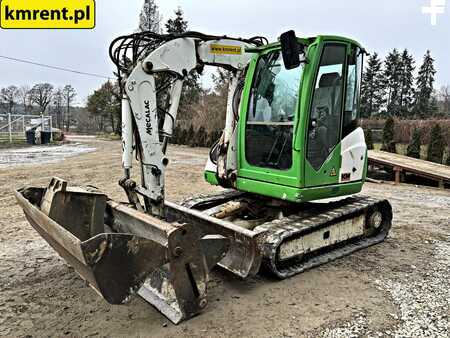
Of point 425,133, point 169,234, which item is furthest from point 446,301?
point 425,133

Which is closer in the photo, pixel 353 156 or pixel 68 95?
pixel 353 156

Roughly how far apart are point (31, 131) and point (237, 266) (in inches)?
878

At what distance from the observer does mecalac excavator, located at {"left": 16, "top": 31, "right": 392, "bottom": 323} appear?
3193 millimetres

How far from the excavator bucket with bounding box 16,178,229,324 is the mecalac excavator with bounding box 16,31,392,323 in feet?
0.03

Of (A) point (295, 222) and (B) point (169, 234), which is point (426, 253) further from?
(B) point (169, 234)

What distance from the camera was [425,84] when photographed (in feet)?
158

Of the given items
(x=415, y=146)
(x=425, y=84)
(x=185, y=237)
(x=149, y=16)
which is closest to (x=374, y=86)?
(x=425, y=84)

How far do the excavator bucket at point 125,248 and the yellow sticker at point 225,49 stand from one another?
73.6 inches

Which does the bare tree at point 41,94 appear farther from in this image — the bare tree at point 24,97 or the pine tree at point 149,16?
the pine tree at point 149,16

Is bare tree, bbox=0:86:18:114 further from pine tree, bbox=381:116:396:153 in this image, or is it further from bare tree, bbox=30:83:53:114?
pine tree, bbox=381:116:396:153

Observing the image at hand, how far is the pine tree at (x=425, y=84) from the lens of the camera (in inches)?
1796

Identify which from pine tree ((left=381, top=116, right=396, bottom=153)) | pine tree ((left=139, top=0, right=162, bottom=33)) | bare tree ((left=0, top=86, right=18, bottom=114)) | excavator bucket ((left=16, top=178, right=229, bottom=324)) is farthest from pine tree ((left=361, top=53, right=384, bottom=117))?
excavator bucket ((left=16, top=178, right=229, bottom=324))

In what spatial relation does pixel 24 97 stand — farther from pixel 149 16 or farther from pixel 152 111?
pixel 152 111

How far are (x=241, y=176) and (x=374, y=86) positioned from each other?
49.2 m
